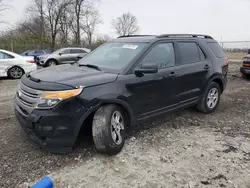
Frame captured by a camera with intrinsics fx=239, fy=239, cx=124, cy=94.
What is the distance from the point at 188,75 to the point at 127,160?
6.80 feet

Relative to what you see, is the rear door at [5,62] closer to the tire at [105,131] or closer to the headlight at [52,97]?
the headlight at [52,97]

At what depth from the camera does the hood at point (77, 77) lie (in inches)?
123

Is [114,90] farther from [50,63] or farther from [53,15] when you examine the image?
[53,15]

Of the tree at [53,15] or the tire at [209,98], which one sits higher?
the tree at [53,15]

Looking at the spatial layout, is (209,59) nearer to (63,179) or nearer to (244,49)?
(63,179)

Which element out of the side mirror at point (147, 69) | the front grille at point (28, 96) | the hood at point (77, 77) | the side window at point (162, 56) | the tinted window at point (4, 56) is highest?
the tinted window at point (4, 56)

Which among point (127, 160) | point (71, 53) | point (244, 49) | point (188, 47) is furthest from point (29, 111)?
point (244, 49)

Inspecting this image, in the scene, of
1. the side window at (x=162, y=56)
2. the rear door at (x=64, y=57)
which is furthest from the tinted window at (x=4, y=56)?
the side window at (x=162, y=56)

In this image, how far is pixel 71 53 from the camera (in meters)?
16.8

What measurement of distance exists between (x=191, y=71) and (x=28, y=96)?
9.57ft

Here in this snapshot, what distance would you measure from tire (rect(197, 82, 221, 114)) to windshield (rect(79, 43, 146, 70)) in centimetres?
196

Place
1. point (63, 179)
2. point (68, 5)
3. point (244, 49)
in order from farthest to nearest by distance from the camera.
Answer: point (68, 5), point (244, 49), point (63, 179)

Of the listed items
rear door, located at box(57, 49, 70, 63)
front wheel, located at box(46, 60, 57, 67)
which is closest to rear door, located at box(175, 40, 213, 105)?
rear door, located at box(57, 49, 70, 63)

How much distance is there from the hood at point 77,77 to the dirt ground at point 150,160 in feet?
3.43
